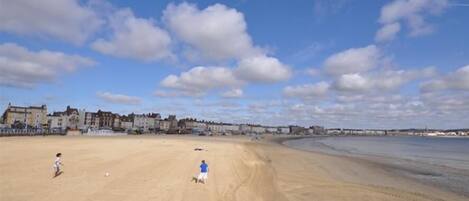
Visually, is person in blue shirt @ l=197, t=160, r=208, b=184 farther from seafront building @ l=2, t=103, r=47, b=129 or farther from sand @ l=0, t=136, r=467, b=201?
seafront building @ l=2, t=103, r=47, b=129

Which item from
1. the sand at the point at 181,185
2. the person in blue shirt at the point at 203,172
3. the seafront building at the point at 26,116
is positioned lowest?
the sand at the point at 181,185

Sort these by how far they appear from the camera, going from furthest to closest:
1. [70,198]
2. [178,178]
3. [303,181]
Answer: [303,181], [178,178], [70,198]

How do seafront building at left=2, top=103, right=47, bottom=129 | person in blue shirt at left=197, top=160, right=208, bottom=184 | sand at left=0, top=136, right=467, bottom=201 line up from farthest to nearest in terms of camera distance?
seafront building at left=2, top=103, right=47, bottom=129, person in blue shirt at left=197, top=160, right=208, bottom=184, sand at left=0, top=136, right=467, bottom=201

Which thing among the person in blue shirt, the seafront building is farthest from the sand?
the seafront building

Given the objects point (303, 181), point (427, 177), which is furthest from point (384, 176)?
point (303, 181)

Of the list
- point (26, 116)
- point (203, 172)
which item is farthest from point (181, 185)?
point (26, 116)

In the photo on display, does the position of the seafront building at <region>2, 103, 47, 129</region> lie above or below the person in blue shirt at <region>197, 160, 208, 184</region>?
above

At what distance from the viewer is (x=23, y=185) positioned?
57.9 ft

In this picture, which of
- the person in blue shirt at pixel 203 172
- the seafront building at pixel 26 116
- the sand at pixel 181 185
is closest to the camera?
the sand at pixel 181 185

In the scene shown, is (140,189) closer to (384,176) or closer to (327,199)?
(327,199)

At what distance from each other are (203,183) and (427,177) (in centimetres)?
1692

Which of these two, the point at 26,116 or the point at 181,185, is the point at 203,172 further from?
the point at 26,116

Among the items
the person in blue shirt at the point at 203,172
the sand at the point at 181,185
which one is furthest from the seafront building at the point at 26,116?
the person in blue shirt at the point at 203,172

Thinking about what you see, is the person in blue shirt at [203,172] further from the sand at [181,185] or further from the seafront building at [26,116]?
the seafront building at [26,116]
